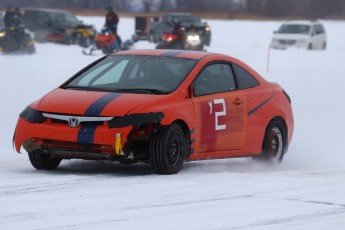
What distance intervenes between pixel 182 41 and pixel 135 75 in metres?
28.8

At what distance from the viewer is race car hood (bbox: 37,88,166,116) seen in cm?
1055

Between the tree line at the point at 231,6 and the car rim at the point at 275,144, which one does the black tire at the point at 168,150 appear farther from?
the tree line at the point at 231,6

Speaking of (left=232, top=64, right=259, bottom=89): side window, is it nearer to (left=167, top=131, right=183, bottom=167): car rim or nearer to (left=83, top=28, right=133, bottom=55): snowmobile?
(left=167, top=131, right=183, bottom=167): car rim

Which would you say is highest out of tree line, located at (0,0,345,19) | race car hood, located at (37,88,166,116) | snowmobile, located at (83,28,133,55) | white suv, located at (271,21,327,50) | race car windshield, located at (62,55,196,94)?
race car windshield, located at (62,55,196,94)

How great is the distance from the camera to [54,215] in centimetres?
805

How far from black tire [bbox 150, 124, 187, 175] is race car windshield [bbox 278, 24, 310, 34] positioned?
129 feet

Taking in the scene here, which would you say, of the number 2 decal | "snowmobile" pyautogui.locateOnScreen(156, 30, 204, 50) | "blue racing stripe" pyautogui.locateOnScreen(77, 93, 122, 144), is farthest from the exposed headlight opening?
"snowmobile" pyautogui.locateOnScreen(156, 30, 204, 50)

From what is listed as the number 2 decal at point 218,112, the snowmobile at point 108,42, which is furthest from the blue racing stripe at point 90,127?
the snowmobile at point 108,42

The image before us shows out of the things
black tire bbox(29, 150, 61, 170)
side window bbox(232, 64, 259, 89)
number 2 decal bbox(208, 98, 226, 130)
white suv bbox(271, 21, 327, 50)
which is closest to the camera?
black tire bbox(29, 150, 61, 170)

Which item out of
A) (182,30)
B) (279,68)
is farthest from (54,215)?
(182,30)

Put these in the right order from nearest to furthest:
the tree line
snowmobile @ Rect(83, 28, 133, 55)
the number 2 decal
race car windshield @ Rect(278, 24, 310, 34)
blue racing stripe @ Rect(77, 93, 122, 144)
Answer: blue racing stripe @ Rect(77, 93, 122, 144)
the number 2 decal
snowmobile @ Rect(83, 28, 133, 55)
race car windshield @ Rect(278, 24, 310, 34)
the tree line

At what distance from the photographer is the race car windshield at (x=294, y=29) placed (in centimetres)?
4997

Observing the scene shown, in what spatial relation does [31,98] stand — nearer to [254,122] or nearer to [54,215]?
[254,122]

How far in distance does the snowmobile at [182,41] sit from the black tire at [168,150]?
27.8 metres
